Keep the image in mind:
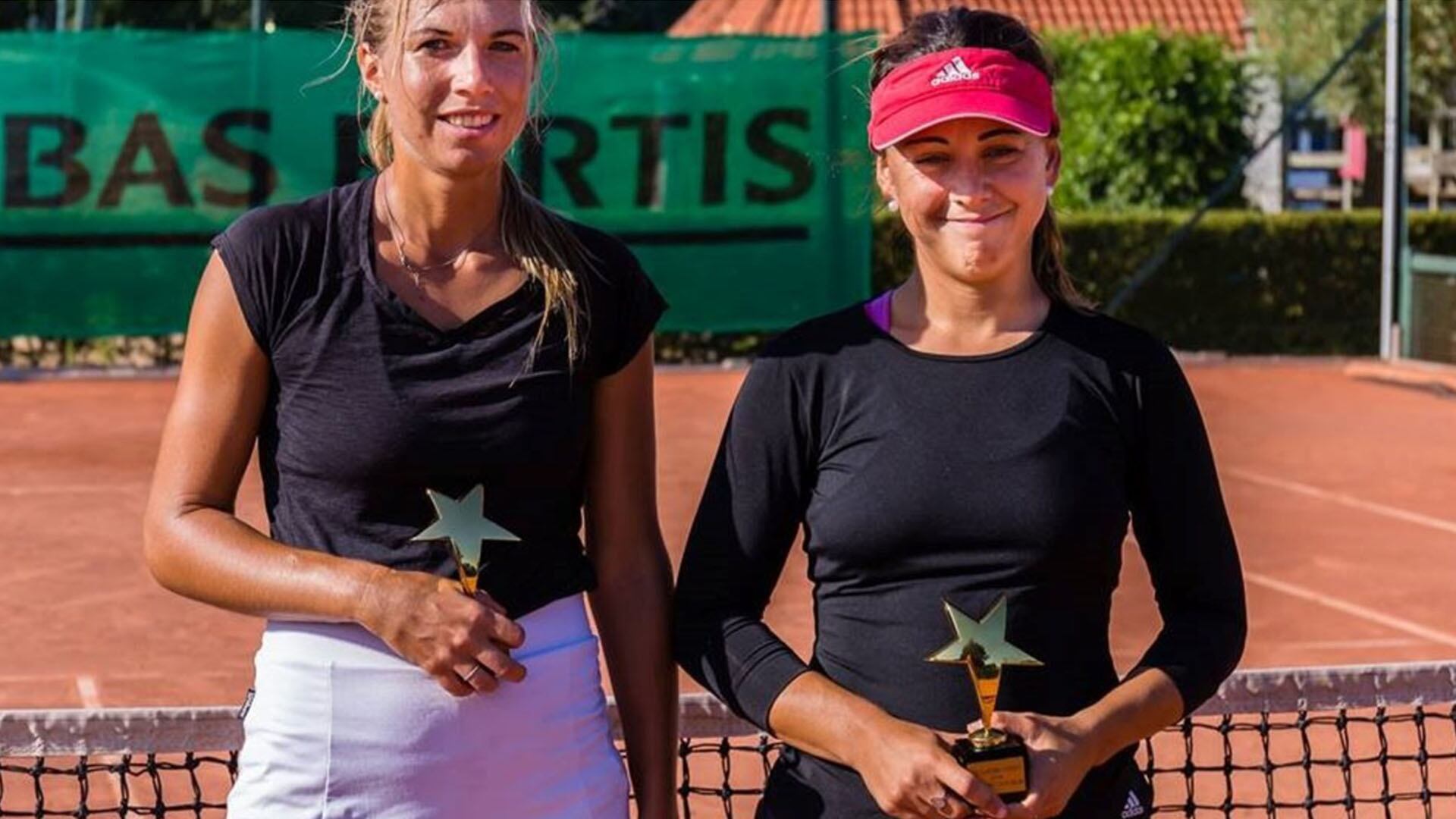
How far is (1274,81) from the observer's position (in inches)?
944

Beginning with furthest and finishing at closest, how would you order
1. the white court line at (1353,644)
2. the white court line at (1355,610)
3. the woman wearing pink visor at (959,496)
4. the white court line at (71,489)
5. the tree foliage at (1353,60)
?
1. the tree foliage at (1353,60)
2. the white court line at (71,489)
3. the white court line at (1355,610)
4. the white court line at (1353,644)
5. the woman wearing pink visor at (959,496)

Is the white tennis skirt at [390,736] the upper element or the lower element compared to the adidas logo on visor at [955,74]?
lower

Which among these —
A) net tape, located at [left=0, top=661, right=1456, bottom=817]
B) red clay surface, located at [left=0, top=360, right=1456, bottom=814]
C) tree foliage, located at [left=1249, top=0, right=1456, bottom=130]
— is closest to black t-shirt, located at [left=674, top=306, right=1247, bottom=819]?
net tape, located at [left=0, top=661, right=1456, bottom=817]

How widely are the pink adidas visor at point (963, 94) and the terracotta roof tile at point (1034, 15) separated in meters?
19.5

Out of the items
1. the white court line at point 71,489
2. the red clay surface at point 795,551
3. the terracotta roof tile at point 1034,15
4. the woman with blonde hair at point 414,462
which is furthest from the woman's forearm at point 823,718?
the terracotta roof tile at point 1034,15

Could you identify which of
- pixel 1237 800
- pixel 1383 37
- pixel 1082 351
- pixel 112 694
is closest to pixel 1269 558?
pixel 1237 800

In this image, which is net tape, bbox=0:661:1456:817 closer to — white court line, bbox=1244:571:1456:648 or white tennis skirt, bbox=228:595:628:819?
white tennis skirt, bbox=228:595:628:819

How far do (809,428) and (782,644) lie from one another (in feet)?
0.74

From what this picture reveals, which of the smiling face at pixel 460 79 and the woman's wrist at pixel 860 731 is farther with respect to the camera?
the smiling face at pixel 460 79

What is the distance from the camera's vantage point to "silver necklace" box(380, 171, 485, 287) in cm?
224

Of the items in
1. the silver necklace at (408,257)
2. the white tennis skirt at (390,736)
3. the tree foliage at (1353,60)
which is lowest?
the white tennis skirt at (390,736)

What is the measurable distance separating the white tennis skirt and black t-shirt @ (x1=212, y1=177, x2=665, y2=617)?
0.29 feet

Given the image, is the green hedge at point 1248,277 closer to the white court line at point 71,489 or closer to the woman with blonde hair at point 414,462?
the white court line at point 71,489

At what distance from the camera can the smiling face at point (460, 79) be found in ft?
7.18
